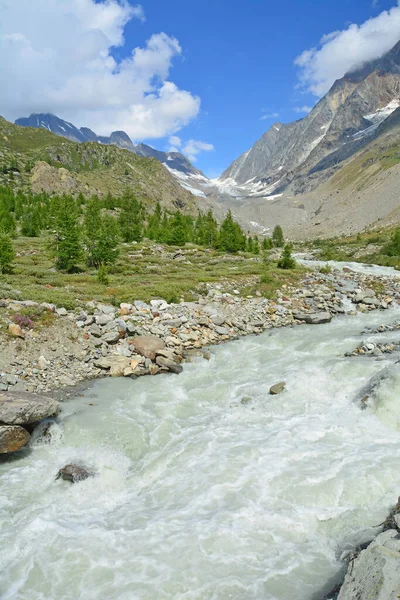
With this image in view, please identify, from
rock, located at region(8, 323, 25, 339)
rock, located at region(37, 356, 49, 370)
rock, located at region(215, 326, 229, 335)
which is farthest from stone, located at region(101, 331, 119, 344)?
rock, located at region(215, 326, 229, 335)

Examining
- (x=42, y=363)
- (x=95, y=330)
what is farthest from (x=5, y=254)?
(x=42, y=363)

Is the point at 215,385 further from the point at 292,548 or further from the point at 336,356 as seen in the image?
the point at 292,548

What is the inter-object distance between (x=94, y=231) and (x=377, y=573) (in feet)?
152

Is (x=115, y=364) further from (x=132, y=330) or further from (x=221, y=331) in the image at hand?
(x=221, y=331)

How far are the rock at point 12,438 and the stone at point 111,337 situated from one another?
902cm

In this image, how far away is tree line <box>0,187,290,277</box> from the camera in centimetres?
4256

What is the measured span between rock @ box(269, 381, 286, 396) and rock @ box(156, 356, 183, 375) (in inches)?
206

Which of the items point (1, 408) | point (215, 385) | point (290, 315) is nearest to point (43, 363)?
point (1, 408)

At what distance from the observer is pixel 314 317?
27.7m

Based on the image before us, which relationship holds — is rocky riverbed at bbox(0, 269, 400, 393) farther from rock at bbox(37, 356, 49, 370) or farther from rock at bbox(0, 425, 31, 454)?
rock at bbox(0, 425, 31, 454)

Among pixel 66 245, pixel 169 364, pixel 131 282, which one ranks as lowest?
pixel 169 364

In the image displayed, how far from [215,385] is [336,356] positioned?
6.79 m

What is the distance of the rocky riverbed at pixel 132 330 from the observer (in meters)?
17.8

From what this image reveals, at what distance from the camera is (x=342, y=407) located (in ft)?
46.1
